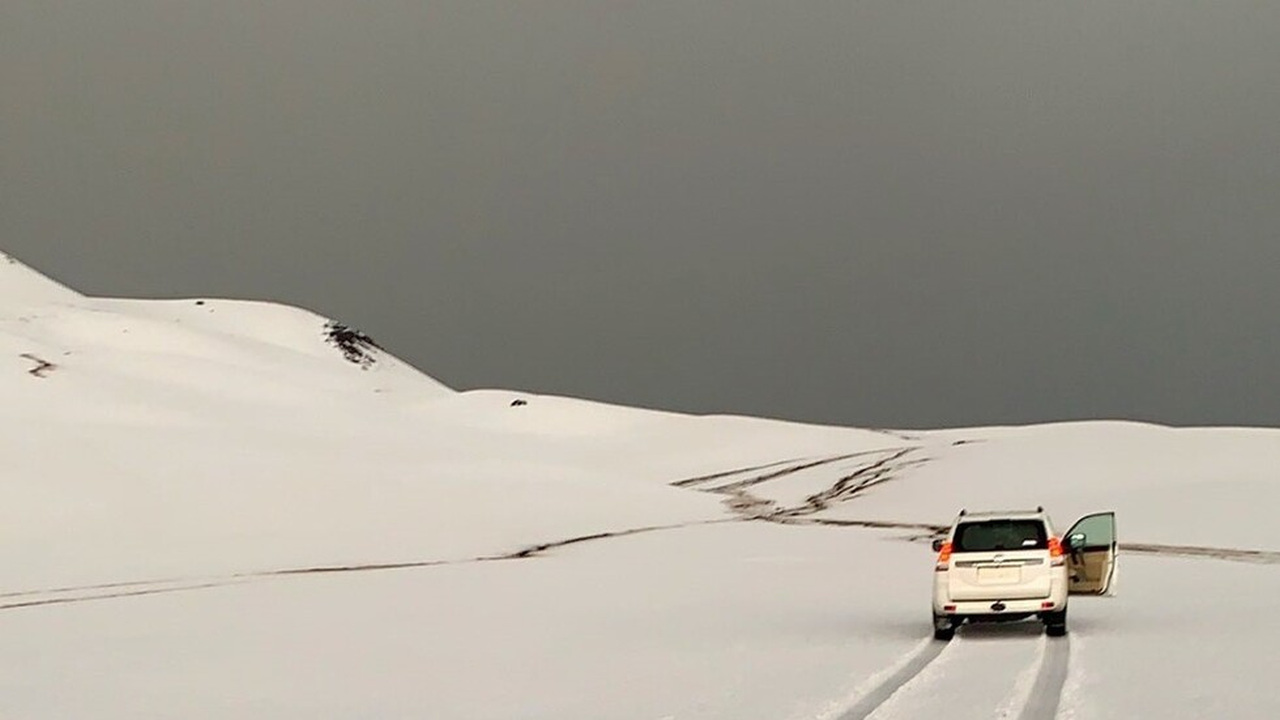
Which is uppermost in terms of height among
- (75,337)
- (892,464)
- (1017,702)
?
(75,337)

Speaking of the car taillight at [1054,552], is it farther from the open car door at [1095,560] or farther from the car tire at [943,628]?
the open car door at [1095,560]

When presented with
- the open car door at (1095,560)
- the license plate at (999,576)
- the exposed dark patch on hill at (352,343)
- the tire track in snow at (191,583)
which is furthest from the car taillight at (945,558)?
the exposed dark patch on hill at (352,343)

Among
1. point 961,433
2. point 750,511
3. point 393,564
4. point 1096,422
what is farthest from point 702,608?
point 961,433

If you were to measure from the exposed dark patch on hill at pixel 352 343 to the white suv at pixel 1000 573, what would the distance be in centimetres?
12372

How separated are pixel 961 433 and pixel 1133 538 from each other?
6251cm

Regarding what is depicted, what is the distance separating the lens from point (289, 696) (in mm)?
14727

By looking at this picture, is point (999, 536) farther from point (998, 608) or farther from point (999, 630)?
point (999, 630)

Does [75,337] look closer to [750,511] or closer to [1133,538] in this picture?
[750,511]

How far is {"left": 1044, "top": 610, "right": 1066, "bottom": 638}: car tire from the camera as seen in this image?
60.4 ft

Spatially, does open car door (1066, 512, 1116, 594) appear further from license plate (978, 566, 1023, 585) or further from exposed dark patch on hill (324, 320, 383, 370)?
exposed dark patch on hill (324, 320, 383, 370)

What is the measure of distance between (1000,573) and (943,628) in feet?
3.58

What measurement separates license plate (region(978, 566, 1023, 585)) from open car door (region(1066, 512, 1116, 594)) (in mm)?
3798

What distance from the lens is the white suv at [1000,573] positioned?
59.8ft

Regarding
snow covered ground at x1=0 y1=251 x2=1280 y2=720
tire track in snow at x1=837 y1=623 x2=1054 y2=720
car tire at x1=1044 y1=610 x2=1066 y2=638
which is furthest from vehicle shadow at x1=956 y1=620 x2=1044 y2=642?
car tire at x1=1044 y1=610 x2=1066 y2=638
